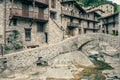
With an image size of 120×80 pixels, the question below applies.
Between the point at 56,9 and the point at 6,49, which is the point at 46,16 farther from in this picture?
the point at 6,49

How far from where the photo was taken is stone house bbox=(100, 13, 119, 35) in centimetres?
6940

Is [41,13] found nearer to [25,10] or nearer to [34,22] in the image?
[34,22]

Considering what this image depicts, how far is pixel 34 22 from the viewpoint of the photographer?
46000mm

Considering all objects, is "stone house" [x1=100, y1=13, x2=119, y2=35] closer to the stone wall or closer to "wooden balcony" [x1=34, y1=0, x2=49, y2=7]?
the stone wall

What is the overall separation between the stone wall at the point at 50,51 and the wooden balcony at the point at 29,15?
8306 millimetres

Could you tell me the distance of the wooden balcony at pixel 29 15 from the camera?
131 ft

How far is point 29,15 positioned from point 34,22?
286 cm

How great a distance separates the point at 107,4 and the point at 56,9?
4212 centimetres

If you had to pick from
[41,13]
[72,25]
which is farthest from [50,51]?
[72,25]

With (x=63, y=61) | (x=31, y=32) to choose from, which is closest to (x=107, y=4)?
(x=31, y=32)

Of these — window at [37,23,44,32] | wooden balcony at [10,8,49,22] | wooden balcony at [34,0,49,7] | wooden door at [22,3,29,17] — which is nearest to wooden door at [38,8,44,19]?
wooden balcony at [10,8,49,22]

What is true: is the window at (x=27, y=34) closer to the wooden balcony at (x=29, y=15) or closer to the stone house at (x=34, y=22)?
the stone house at (x=34, y=22)

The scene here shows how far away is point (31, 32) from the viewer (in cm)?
4516

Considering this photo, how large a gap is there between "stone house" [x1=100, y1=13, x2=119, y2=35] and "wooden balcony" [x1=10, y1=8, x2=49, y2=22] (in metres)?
29.2
